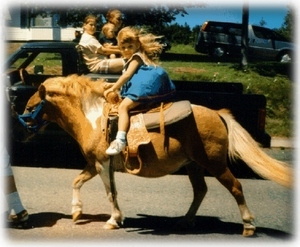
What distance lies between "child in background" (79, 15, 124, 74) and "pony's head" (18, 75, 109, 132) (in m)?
2.27

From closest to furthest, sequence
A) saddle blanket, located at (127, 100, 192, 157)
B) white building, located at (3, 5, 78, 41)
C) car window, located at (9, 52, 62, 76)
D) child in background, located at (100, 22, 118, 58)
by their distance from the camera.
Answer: saddle blanket, located at (127, 100, 192, 157), child in background, located at (100, 22, 118, 58), car window, located at (9, 52, 62, 76), white building, located at (3, 5, 78, 41)

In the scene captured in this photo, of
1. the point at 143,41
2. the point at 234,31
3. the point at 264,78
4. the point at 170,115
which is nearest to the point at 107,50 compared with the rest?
the point at 143,41

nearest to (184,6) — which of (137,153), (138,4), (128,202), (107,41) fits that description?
(138,4)

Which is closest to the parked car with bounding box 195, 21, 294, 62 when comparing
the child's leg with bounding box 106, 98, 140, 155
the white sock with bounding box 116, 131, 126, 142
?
the child's leg with bounding box 106, 98, 140, 155

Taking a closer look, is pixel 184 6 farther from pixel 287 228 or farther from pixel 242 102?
pixel 287 228

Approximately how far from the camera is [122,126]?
5.25m

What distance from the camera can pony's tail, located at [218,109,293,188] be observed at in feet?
18.0

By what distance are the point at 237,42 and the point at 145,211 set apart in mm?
17651

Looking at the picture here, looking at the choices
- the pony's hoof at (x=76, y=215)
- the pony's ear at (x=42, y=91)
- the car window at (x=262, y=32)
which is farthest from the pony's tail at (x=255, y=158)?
the car window at (x=262, y=32)

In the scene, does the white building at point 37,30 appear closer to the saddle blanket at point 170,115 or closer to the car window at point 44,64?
the car window at point 44,64

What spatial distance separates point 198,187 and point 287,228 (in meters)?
1.03

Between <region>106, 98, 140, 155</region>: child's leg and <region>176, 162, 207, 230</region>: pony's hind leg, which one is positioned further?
<region>176, 162, 207, 230</region>: pony's hind leg

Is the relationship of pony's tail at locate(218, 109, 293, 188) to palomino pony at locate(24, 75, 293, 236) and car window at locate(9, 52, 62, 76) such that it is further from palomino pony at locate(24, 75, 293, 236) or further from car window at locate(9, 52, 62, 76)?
car window at locate(9, 52, 62, 76)

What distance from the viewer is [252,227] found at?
5371 millimetres
